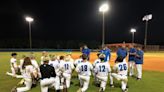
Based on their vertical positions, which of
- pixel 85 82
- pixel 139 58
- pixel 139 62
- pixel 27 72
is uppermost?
pixel 139 58

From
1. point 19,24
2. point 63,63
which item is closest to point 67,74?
point 63,63

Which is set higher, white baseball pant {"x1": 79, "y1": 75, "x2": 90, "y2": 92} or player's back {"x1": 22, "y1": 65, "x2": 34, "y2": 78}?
player's back {"x1": 22, "y1": 65, "x2": 34, "y2": 78}

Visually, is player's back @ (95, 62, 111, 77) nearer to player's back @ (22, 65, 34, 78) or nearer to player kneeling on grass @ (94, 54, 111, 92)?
player kneeling on grass @ (94, 54, 111, 92)

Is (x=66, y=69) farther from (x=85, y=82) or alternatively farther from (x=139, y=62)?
(x=139, y=62)

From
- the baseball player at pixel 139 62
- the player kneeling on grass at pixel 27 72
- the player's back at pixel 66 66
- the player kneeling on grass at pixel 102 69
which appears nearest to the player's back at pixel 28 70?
the player kneeling on grass at pixel 27 72

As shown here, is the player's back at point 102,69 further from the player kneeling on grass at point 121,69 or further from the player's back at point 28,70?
the player's back at point 28,70

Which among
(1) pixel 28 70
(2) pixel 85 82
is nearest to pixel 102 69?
(2) pixel 85 82

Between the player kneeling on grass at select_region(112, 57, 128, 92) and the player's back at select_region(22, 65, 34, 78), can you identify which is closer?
the player's back at select_region(22, 65, 34, 78)

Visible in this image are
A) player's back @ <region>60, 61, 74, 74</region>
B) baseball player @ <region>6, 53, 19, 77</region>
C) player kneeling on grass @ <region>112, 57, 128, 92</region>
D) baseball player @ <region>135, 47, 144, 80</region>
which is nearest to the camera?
player kneeling on grass @ <region>112, 57, 128, 92</region>

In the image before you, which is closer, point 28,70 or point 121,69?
point 28,70

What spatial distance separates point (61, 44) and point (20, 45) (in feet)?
38.6

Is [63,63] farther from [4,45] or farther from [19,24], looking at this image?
[19,24]

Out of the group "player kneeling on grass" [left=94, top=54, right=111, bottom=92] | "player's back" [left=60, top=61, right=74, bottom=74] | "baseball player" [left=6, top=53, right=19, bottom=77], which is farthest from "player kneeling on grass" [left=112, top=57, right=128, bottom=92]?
"baseball player" [left=6, top=53, right=19, bottom=77]

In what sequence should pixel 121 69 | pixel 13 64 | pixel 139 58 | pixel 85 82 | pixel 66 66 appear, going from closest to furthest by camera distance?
1. pixel 121 69
2. pixel 85 82
3. pixel 66 66
4. pixel 139 58
5. pixel 13 64
